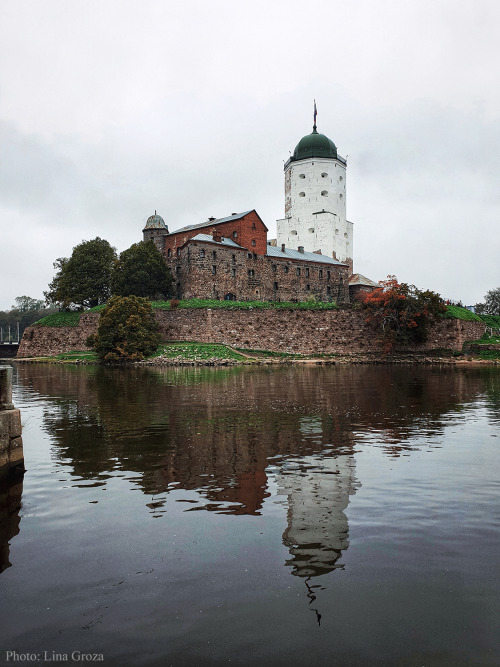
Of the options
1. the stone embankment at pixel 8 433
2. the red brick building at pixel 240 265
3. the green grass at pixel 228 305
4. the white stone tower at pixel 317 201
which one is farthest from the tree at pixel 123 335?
the white stone tower at pixel 317 201

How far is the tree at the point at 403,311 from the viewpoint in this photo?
47188 mm

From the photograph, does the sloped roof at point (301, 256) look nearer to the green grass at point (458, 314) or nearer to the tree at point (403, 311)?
the tree at point (403, 311)

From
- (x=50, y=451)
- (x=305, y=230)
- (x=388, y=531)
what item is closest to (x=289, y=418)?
(x=50, y=451)

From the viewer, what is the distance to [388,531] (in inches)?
223

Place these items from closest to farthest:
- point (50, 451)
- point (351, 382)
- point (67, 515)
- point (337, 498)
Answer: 1. point (67, 515)
2. point (337, 498)
3. point (50, 451)
4. point (351, 382)

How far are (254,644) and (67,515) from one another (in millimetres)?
3594

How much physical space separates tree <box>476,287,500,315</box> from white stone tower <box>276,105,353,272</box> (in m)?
23.4

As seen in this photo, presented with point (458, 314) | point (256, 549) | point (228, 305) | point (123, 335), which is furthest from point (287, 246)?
point (256, 549)

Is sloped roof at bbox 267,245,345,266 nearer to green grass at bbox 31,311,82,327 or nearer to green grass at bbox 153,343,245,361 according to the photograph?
green grass at bbox 153,343,245,361

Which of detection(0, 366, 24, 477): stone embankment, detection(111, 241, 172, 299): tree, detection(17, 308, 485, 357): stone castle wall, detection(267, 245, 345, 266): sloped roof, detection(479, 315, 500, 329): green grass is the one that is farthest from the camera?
detection(267, 245, 345, 266): sloped roof

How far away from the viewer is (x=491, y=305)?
81.9m

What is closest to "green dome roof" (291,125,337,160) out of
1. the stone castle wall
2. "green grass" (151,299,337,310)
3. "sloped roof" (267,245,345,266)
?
"sloped roof" (267,245,345,266)

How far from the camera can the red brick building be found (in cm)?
5769

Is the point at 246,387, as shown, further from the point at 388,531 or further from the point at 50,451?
the point at 388,531
